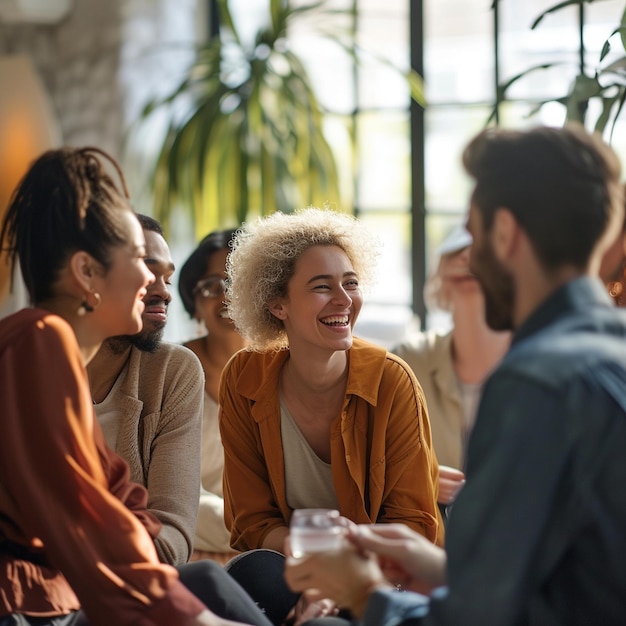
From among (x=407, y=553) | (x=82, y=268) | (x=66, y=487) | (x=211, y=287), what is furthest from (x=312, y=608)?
(x=211, y=287)

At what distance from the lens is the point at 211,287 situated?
3227 millimetres

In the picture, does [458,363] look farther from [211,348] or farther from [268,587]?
[268,587]

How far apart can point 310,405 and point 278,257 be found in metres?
0.39

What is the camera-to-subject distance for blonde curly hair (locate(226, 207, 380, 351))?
261cm

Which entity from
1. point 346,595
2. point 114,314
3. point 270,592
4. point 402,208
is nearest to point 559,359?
point 346,595

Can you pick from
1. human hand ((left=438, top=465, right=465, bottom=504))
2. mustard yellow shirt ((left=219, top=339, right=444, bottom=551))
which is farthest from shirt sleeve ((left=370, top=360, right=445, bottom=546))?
human hand ((left=438, top=465, right=465, bottom=504))

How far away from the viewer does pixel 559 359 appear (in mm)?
1236

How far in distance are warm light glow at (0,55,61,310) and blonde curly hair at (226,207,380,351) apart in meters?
2.32

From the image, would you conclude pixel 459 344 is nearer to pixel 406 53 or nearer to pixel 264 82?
pixel 264 82

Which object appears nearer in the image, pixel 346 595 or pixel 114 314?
pixel 346 595

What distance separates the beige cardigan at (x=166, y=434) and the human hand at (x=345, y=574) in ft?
2.12

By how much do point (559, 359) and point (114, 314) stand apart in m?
0.75

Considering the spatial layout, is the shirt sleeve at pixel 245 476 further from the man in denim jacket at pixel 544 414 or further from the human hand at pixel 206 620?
the man in denim jacket at pixel 544 414

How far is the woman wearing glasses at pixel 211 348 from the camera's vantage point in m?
3.05
